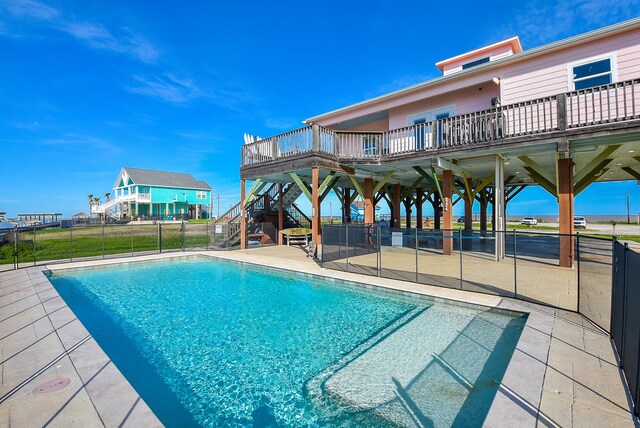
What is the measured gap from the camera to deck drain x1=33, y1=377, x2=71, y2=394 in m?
3.12

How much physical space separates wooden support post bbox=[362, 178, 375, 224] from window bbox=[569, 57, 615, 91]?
28.7 feet

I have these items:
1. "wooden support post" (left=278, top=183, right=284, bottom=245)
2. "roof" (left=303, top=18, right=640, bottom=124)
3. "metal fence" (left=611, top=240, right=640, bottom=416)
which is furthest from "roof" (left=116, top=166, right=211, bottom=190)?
"metal fence" (left=611, top=240, right=640, bottom=416)

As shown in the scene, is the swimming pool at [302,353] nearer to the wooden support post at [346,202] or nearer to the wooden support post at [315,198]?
the wooden support post at [315,198]

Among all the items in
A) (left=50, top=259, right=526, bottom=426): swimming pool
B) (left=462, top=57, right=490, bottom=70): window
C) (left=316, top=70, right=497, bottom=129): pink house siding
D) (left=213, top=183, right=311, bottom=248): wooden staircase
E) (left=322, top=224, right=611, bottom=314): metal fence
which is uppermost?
(left=462, top=57, right=490, bottom=70): window

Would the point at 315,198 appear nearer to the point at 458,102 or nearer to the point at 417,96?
the point at 417,96

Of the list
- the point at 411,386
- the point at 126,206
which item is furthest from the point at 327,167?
the point at 126,206

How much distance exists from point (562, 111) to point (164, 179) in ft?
158

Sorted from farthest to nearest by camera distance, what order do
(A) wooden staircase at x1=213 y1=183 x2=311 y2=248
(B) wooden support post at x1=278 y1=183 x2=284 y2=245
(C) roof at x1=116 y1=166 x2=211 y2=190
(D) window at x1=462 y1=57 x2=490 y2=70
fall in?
(C) roof at x1=116 y1=166 x2=211 y2=190 < (B) wooden support post at x1=278 y1=183 x2=284 y2=245 < (A) wooden staircase at x1=213 y1=183 x2=311 y2=248 < (D) window at x1=462 y1=57 x2=490 y2=70

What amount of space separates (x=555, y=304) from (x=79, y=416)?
25.3 ft

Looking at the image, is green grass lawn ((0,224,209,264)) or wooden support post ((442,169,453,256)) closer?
wooden support post ((442,169,453,256))

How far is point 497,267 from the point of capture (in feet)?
32.2

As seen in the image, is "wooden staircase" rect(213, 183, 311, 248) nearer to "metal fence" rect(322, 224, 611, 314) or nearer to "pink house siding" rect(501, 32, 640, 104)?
"metal fence" rect(322, 224, 611, 314)

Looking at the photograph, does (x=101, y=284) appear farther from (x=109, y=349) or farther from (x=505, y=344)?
(x=505, y=344)

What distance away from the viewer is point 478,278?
828 centimetres
